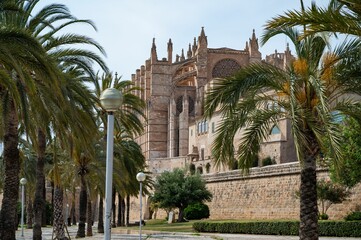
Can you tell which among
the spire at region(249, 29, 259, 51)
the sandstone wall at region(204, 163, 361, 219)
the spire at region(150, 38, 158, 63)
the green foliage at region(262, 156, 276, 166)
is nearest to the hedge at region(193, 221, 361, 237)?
the sandstone wall at region(204, 163, 361, 219)

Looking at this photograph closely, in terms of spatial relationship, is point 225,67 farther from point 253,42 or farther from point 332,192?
point 332,192

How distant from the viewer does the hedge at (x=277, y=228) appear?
24.7 m

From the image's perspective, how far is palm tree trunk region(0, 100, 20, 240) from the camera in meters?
16.0

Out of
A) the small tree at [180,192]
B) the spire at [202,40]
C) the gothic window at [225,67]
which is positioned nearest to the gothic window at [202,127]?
the gothic window at [225,67]

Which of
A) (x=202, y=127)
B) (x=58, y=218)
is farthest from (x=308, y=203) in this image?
(x=202, y=127)

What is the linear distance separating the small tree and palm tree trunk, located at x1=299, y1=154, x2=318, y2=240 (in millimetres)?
30859

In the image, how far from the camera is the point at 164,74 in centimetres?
7712

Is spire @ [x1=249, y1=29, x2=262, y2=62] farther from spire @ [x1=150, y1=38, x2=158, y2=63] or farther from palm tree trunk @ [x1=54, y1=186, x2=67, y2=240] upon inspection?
palm tree trunk @ [x1=54, y1=186, x2=67, y2=240]

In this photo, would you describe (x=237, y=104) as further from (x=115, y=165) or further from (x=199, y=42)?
(x=199, y=42)

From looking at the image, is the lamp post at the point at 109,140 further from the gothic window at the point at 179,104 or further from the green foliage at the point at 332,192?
the gothic window at the point at 179,104

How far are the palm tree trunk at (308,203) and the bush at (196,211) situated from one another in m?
30.4

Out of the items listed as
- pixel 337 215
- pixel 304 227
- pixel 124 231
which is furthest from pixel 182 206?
pixel 304 227

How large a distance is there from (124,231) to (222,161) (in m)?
22.8

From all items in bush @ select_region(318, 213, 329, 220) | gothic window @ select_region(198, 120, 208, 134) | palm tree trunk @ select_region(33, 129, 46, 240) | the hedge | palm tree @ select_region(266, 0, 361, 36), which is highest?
gothic window @ select_region(198, 120, 208, 134)
